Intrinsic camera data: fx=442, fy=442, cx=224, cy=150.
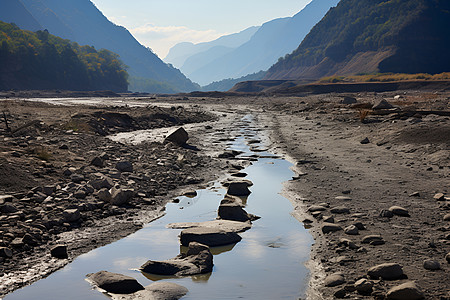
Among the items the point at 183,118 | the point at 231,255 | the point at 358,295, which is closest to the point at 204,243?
the point at 231,255

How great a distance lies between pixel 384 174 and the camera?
12.3m

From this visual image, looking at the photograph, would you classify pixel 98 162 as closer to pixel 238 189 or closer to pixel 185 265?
pixel 238 189

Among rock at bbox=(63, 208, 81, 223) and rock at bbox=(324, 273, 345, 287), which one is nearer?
rock at bbox=(324, 273, 345, 287)

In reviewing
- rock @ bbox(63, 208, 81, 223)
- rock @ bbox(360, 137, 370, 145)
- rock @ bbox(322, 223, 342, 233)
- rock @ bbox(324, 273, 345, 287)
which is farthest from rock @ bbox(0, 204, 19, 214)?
rock @ bbox(360, 137, 370, 145)

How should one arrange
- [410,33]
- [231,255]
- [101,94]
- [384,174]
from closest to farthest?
[231,255], [384,174], [101,94], [410,33]

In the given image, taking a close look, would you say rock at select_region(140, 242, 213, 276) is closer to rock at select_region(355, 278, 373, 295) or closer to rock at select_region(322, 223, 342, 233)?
rock at select_region(355, 278, 373, 295)

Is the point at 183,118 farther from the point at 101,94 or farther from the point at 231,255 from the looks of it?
the point at 101,94

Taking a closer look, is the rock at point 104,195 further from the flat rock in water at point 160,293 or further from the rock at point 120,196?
the flat rock in water at point 160,293

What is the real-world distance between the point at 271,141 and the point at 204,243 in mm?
14641

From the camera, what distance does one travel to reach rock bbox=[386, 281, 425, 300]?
4.95 m

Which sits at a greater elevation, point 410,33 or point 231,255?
point 410,33

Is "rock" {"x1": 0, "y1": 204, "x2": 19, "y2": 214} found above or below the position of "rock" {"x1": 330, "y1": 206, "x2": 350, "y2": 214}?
above

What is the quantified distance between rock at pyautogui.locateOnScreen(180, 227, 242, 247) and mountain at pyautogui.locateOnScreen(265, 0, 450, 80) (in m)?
119

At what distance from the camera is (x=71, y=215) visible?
834 centimetres
